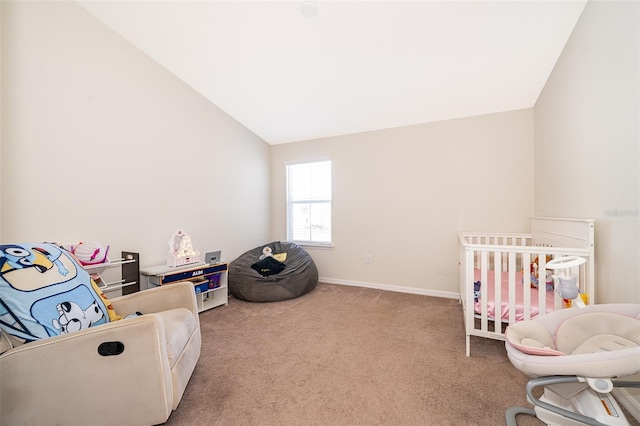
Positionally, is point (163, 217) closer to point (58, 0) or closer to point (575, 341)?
point (58, 0)

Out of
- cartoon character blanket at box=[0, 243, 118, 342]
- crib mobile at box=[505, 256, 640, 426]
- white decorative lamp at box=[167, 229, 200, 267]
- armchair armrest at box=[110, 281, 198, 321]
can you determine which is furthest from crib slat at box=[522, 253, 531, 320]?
white decorative lamp at box=[167, 229, 200, 267]

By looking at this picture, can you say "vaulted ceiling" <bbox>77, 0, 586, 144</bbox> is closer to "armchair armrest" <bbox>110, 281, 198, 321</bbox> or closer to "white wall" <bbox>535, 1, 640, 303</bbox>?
"white wall" <bbox>535, 1, 640, 303</bbox>

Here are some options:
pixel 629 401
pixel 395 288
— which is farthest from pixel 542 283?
pixel 395 288

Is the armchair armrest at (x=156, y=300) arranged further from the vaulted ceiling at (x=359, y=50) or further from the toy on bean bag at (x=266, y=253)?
the vaulted ceiling at (x=359, y=50)

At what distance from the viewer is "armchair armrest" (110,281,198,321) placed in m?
1.67

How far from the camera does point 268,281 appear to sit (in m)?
3.07

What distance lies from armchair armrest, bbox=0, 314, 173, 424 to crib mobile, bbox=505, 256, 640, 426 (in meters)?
1.55

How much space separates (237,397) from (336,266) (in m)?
2.47

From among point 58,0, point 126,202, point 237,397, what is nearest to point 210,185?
point 126,202

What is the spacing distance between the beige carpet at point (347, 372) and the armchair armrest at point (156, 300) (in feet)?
1.52

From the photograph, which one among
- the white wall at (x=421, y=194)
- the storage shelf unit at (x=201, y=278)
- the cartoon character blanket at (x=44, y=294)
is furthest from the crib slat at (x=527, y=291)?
the cartoon character blanket at (x=44, y=294)

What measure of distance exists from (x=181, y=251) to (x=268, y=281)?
1.01 meters

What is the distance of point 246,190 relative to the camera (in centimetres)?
375

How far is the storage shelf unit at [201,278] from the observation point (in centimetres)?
240
